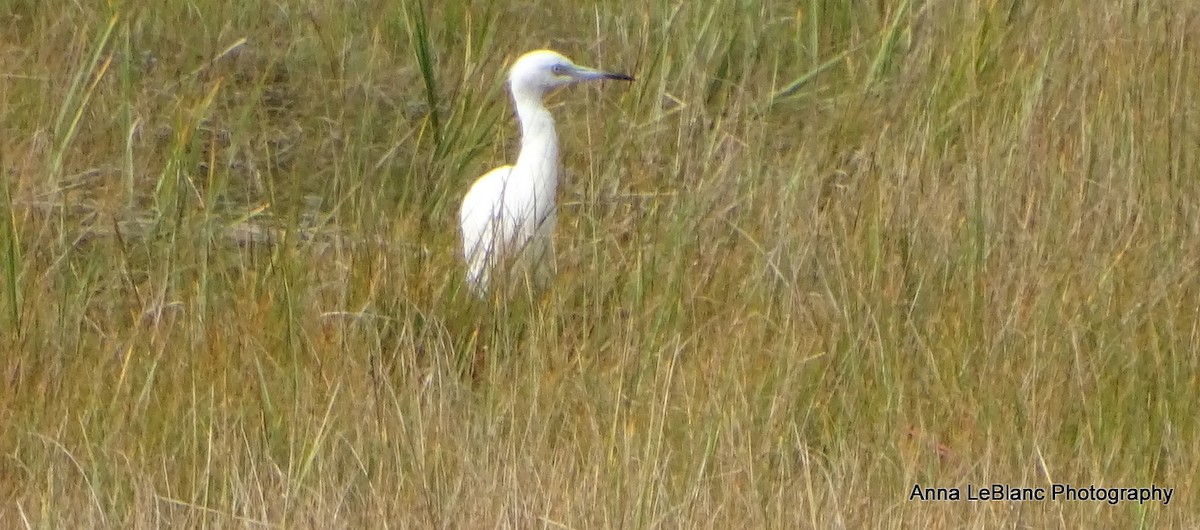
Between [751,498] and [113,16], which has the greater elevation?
[113,16]

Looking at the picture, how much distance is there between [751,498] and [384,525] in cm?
55

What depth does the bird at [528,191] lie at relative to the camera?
373cm

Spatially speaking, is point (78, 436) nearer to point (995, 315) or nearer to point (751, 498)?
point (751, 498)

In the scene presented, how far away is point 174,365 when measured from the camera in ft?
10.6

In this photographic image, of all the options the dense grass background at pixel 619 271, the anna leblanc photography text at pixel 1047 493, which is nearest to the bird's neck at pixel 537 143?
the dense grass background at pixel 619 271

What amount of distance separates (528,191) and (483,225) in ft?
0.80

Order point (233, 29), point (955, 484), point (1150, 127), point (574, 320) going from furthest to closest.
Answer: point (233, 29) < point (1150, 127) < point (574, 320) < point (955, 484)

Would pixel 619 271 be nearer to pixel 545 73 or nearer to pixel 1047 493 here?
pixel 545 73

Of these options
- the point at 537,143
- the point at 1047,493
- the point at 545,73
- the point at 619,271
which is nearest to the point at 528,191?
the point at 537,143

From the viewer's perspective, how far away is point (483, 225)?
4.02m

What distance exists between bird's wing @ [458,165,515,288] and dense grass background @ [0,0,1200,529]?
0.07m

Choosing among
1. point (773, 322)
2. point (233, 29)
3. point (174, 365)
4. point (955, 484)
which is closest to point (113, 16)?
point (233, 29)

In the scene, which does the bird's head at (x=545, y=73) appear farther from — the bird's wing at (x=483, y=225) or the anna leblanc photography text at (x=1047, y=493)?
the anna leblanc photography text at (x=1047, y=493)

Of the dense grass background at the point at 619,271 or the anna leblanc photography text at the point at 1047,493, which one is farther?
the dense grass background at the point at 619,271
